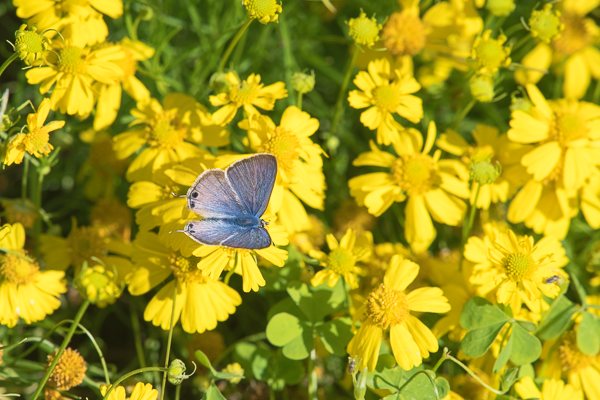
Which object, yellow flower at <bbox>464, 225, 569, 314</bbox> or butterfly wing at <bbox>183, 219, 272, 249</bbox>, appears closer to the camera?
butterfly wing at <bbox>183, 219, 272, 249</bbox>

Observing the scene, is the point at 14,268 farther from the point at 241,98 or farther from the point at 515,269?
the point at 515,269

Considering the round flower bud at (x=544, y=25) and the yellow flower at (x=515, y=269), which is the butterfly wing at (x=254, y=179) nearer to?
the yellow flower at (x=515, y=269)

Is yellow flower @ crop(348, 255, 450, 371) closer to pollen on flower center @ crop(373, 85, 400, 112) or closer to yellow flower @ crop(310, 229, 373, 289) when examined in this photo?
yellow flower @ crop(310, 229, 373, 289)

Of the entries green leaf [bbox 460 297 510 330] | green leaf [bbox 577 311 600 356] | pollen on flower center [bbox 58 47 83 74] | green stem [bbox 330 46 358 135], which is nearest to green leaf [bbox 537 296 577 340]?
green leaf [bbox 577 311 600 356]

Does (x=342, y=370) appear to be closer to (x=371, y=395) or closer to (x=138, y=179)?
(x=371, y=395)

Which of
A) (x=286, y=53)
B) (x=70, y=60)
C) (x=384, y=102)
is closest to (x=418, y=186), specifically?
(x=384, y=102)
